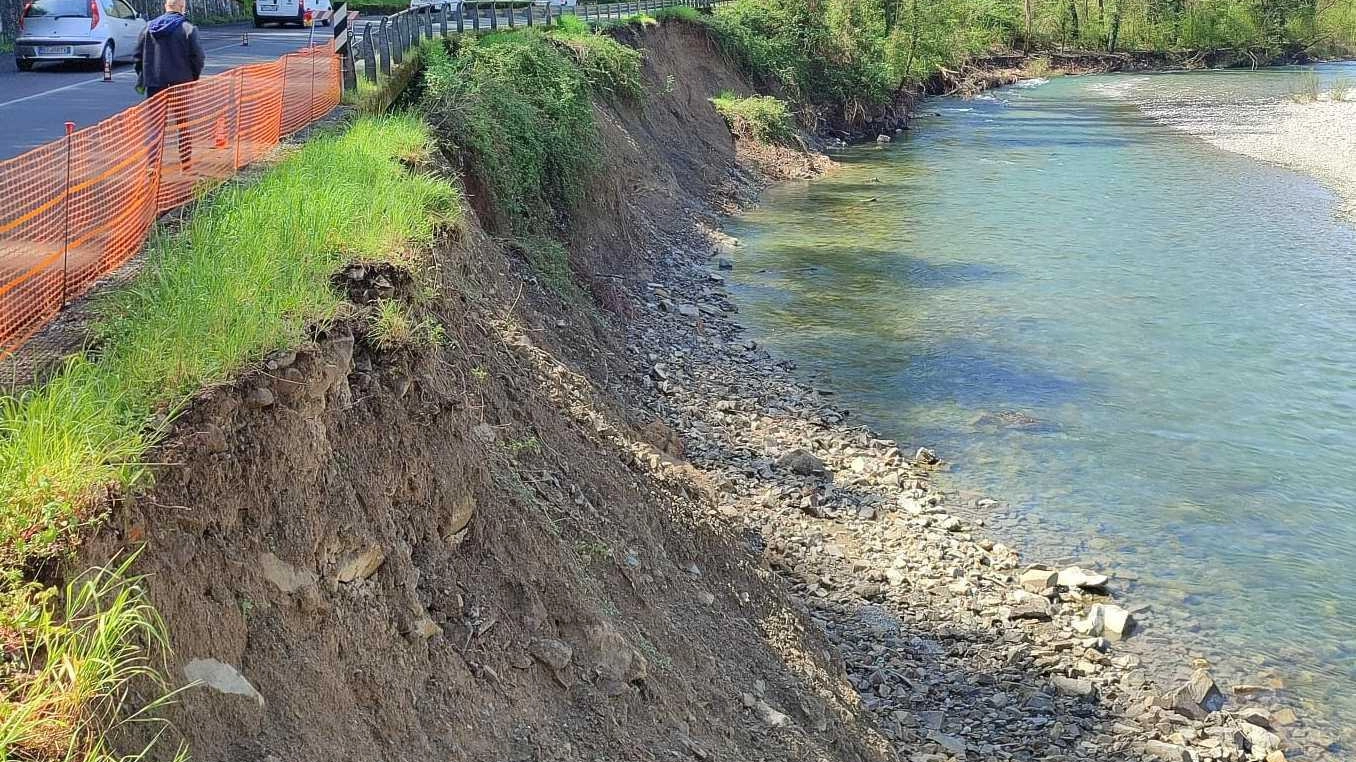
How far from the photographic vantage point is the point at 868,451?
1242cm

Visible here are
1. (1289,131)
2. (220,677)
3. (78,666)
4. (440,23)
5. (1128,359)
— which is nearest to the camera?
(78,666)

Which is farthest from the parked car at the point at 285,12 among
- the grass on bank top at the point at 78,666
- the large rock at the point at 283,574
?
the grass on bank top at the point at 78,666

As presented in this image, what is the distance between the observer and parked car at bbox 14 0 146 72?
20.2m

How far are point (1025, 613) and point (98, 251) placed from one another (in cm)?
712

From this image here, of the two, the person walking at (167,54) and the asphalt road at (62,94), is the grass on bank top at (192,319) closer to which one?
the person walking at (167,54)

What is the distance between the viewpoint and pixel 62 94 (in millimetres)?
16938

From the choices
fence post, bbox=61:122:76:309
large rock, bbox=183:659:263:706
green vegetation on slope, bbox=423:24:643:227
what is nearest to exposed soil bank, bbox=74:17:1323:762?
large rock, bbox=183:659:263:706

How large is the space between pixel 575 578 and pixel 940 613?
4.14 m

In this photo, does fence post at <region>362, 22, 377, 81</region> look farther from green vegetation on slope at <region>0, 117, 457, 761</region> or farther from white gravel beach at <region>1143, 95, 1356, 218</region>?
white gravel beach at <region>1143, 95, 1356, 218</region>

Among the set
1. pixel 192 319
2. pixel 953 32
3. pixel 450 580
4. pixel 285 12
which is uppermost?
pixel 953 32

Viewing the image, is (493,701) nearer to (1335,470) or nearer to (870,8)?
(1335,470)

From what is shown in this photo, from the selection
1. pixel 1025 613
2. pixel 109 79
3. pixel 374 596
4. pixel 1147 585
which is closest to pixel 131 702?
pixel 374 596

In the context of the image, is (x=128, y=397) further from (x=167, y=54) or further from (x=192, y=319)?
(x=167, y=54)

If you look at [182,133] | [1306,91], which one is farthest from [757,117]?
[1306,91]
